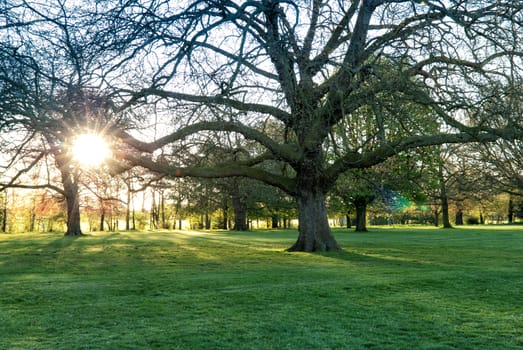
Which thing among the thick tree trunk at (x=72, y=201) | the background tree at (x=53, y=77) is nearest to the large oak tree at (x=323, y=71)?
the background tree at (x=53, y=77)

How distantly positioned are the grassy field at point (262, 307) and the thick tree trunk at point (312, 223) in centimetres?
466

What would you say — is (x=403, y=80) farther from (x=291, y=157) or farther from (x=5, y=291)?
(x=5, y=291)

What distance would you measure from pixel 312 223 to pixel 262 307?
1061cm

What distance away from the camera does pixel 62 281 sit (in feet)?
33.7

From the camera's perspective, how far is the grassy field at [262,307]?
5.41 m

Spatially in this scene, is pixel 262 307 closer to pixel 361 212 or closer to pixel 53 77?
pixel 53 77

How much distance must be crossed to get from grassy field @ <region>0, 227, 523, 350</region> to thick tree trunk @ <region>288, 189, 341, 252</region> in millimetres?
4662

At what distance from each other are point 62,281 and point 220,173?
7.72 metres

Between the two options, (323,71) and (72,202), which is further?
(72,202)

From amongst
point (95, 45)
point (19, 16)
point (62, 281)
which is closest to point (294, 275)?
point (62, 281)

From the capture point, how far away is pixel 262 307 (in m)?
7.26

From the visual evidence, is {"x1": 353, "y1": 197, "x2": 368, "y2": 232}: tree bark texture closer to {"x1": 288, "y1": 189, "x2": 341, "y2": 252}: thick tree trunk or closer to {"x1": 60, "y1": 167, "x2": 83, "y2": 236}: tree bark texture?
{"x1": 60, "y1": 167, "x2": 83, "y2": 236}: tree bark texture

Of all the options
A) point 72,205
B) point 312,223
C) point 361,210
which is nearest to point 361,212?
point 361,210

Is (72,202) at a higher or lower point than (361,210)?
higher
